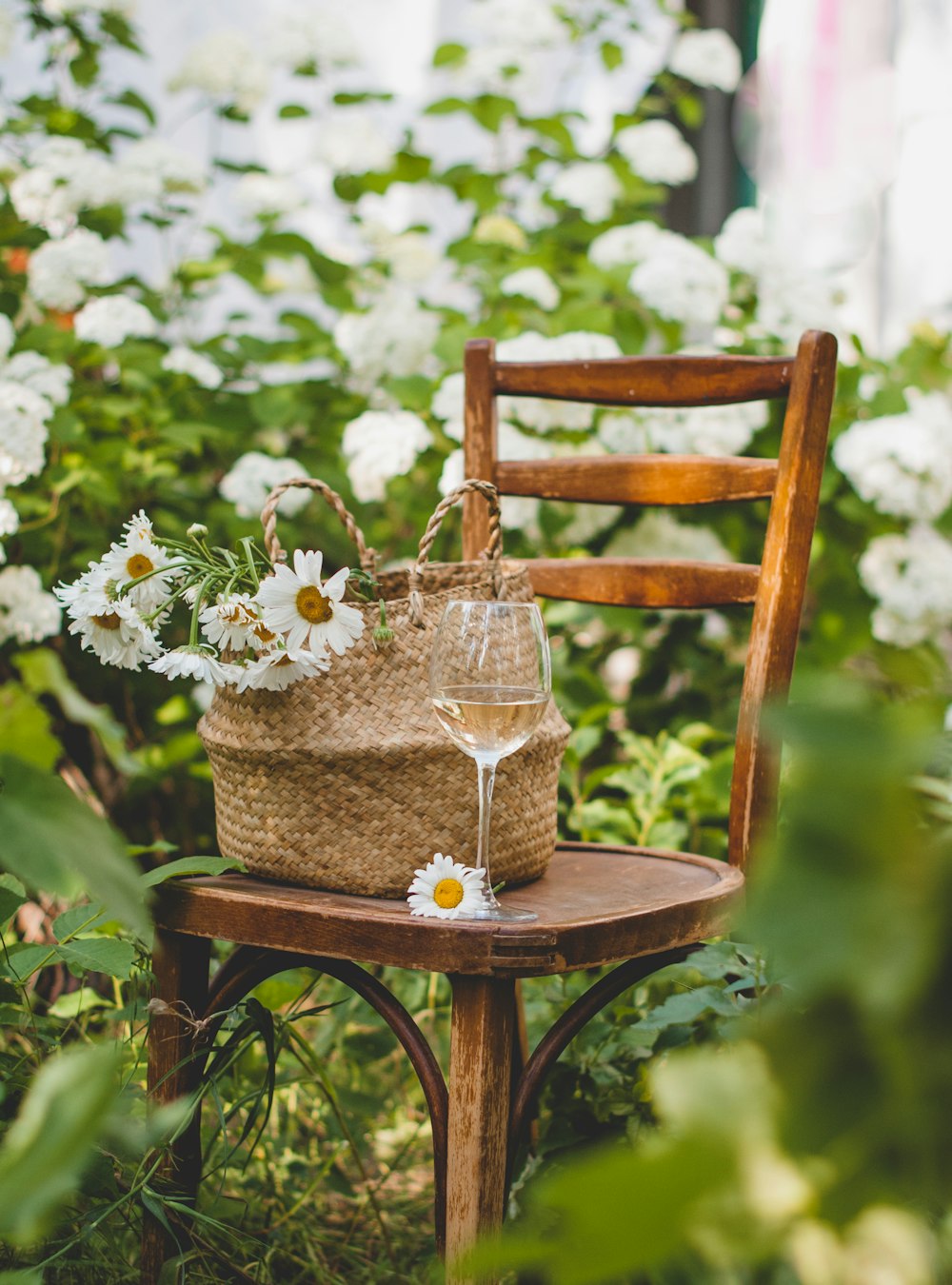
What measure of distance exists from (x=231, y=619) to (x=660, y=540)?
1190 mm

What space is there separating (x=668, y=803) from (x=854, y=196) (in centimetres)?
231

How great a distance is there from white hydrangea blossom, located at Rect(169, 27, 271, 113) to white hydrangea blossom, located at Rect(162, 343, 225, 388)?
62 centimetres

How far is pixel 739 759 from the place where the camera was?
3.57ft

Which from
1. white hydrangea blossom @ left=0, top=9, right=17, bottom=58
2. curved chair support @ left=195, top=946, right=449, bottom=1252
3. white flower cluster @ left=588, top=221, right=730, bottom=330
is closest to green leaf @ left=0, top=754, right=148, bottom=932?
curved chair support @ left=195, top=946, right=449, bottom=1252

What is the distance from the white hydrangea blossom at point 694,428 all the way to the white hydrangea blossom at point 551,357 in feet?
Answer: 0.20

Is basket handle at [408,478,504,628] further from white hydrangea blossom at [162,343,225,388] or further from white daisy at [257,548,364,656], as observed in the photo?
white hydrangea blossom at [162,343,225,388]

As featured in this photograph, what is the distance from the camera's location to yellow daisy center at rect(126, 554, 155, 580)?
0.87 metres

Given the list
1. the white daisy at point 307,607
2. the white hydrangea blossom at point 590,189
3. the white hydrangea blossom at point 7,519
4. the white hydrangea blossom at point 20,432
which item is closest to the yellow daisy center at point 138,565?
the white daisy at point 307,607

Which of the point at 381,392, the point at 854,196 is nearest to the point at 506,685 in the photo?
Answer: the point at 381,392

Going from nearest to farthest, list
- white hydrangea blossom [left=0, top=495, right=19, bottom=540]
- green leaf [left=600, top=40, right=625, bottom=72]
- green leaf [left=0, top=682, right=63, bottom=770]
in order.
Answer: green leaf [left=0, top=682, right=63, bottom=770] < white hydrangea blossom [left=0, top=495, right=19, bottom=540] < green leaf [left=600, top=40, right=625, bottom=72]

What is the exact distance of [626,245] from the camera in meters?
2.09

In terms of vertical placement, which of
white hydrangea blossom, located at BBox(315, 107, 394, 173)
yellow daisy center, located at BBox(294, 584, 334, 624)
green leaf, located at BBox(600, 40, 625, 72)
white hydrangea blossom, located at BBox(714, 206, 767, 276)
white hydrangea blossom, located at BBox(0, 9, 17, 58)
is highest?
green leaf, located at BBox(600, 40, 625, 72)

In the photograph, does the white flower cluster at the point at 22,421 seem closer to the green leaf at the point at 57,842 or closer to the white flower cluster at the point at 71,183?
the white flower cluster at the point at 71,183

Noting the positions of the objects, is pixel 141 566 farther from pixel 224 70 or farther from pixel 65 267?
pixel 224 70
